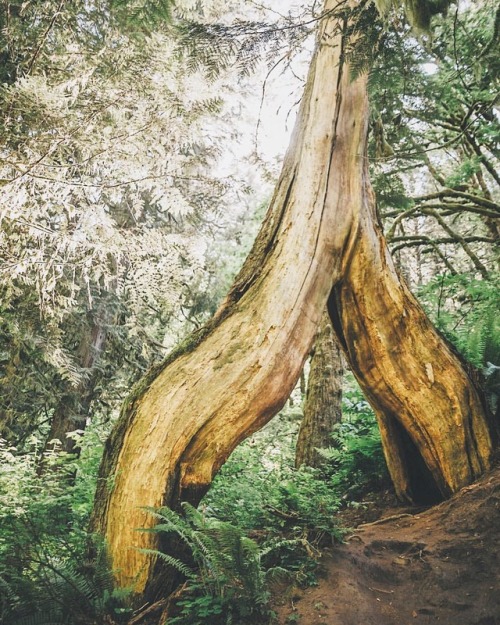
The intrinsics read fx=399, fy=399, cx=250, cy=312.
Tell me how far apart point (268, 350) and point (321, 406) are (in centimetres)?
348

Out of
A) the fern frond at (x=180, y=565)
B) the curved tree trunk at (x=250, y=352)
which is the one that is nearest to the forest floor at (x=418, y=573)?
the fern frond at (x=180, y=565)

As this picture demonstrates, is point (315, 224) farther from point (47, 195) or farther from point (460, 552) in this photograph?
point (47, 195)

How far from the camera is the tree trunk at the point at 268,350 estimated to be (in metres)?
2.65

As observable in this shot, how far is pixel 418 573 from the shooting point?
287 centimetres

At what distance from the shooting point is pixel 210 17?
8.16 meters

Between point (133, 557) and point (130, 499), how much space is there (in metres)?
0.33

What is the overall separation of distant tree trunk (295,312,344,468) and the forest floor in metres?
2.29

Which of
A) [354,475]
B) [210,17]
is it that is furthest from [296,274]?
[210,17]

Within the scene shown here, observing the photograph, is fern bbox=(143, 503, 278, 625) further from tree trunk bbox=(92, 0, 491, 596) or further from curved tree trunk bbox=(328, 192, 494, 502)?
curved tree trunk bbox=(328, 192, 494, 502)

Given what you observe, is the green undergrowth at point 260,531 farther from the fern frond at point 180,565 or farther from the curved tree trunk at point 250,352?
the curved tree trunk at point 250,352

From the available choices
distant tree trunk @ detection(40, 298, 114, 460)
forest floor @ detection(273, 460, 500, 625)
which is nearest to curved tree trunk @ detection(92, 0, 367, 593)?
forest floor @ detection(273, 460, 500, 625)

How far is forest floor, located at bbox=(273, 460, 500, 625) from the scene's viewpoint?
240cm

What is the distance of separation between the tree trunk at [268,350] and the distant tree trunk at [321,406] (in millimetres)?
2254

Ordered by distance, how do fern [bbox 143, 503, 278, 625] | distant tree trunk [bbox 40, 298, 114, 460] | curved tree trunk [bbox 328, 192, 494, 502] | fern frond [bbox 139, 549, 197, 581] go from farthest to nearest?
distant tree trunk [bbox 40, 298, 114, 460]
curved tree trunk [bbox 328, 192, 494, 502]
fern frond [bbox 139, 549, 197, 581]
fern [bbox 143, 503, 278, 625]
